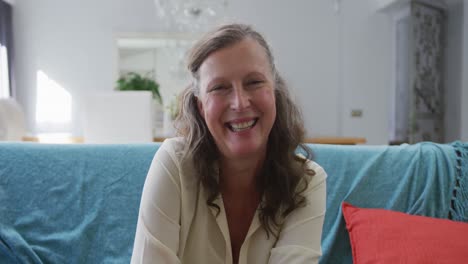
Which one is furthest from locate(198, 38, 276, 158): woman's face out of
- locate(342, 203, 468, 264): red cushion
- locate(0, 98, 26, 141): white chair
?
locate(0, 98, 26, 141): white chair

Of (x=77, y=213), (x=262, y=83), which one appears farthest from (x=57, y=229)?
(x=262, y=83)

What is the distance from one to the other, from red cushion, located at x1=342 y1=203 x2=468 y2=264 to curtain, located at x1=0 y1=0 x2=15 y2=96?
4.94 meters

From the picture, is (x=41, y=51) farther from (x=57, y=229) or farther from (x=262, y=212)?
(x=262, y=212)

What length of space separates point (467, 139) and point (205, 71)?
4.23 metres

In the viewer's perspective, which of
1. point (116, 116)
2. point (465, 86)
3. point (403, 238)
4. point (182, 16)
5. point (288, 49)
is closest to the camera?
point (403, 238)

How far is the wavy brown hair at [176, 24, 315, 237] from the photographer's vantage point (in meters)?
1.01

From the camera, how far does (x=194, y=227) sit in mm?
1069

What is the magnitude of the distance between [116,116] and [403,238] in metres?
1.86

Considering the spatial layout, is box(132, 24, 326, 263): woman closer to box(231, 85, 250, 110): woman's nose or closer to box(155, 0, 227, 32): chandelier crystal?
box(231, 85, 250, 110): woman's nose

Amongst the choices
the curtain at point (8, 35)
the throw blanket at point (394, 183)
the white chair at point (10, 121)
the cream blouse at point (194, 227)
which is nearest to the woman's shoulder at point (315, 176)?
the cream blouse at point (194, 227)

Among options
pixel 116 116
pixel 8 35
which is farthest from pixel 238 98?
pixel 8 35

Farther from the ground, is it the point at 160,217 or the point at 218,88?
the point at 218,88

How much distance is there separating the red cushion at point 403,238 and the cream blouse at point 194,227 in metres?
0.29

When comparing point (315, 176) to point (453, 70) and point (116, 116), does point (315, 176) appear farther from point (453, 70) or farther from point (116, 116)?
point (453, 70)
